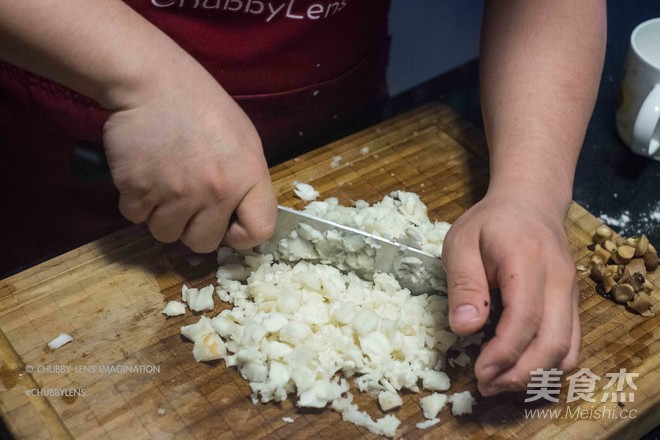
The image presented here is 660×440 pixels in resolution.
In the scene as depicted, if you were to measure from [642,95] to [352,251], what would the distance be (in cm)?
72

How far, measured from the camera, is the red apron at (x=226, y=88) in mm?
1228

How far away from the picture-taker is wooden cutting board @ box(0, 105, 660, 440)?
103 cm

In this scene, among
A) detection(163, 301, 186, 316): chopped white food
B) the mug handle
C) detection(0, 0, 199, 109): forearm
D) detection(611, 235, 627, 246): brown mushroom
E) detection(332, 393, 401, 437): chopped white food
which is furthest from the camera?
the mug handle

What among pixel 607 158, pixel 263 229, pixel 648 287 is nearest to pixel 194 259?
pixel 263 229

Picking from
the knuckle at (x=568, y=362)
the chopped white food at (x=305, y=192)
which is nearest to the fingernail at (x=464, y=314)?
the knuckle at (x=568, y=362)

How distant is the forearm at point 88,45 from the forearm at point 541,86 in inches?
21.5

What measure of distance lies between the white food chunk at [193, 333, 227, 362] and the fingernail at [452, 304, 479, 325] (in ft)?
1.14

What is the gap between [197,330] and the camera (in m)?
1.11

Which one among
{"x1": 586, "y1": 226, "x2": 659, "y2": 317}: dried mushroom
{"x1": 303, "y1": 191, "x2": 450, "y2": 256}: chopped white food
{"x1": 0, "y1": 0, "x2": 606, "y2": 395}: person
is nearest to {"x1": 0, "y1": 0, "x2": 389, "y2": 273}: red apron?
{"x1": 0, "y1": 0, "x2": 606, "y2": 395}: person

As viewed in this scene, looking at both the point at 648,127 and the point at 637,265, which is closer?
the point at 637,265

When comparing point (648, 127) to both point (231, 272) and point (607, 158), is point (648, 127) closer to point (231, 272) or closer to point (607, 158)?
point (607, 158)

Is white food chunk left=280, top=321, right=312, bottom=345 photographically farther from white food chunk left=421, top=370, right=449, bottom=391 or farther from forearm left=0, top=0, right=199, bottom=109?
forearm left=0, top=0, right=199, bottom=109

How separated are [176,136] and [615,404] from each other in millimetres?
716

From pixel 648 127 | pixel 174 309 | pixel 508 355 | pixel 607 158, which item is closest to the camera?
pixel 508 355
